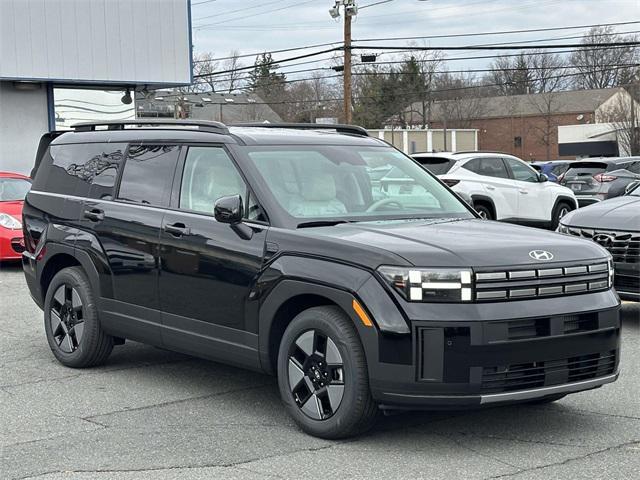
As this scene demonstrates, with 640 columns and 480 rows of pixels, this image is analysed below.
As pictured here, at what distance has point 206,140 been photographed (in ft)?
22.1

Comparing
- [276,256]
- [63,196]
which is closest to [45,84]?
[63,196]

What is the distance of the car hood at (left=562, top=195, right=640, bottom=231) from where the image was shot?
928cm

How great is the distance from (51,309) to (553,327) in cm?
420

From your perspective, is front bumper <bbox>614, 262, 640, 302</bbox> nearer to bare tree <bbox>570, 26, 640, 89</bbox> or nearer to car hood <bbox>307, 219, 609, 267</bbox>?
car hood <bbox>307, 219, 609, 267</bbox>

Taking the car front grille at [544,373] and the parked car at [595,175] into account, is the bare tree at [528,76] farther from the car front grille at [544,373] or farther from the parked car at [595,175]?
the car front grille at [544,373]

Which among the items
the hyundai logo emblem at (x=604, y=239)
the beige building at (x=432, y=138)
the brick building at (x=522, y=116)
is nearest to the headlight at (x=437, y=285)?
the hyundai logo emblem at (x=604, y=239)

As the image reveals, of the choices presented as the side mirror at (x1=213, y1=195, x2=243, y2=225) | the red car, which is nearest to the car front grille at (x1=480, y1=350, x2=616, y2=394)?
the side mirror at (x1=213, y1=195, x2=243, y2=225)

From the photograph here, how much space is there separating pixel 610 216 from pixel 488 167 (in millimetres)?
10308

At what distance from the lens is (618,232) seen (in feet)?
30.4

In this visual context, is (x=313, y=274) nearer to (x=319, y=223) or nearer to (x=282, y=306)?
(x=282, y=306)

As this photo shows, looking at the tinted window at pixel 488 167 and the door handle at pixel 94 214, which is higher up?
the door handle at pixel 94 214

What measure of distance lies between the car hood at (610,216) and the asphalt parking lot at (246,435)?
209cm

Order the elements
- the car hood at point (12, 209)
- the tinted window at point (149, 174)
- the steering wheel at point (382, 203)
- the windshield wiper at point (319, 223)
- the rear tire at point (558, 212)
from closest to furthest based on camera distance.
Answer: the windshield wiper at point (319, 223) → the steering wheel at point (382, 203) → the tinted window at point (149, 174) → the car hood at point (12, 209) → the rear tire at point (558, 212)

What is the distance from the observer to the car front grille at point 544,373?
520cm
